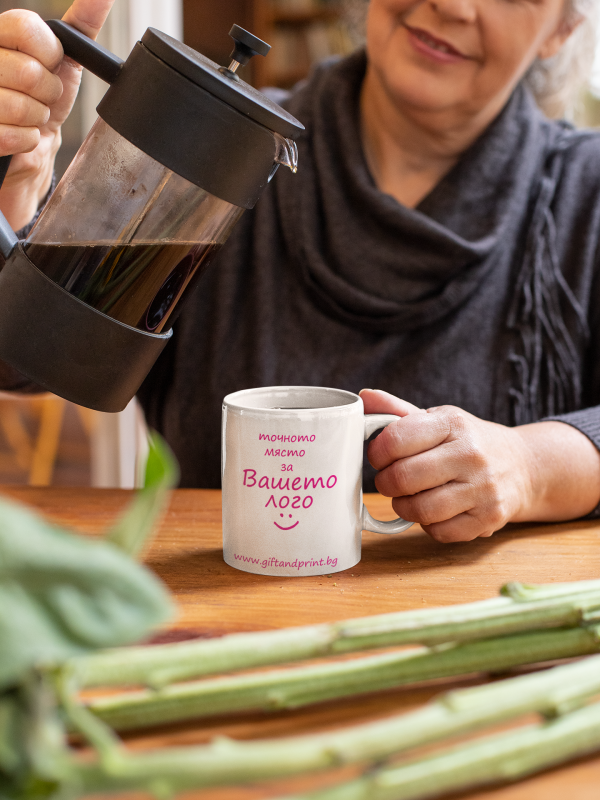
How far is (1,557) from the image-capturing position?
269mm

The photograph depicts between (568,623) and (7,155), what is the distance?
554 millimetres

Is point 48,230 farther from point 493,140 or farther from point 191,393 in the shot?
point 493,140

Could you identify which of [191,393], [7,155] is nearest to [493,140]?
[191,393]

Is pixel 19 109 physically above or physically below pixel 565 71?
below

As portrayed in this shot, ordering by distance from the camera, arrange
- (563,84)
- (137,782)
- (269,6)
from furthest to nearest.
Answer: (269,6), (563,84), (137,782)

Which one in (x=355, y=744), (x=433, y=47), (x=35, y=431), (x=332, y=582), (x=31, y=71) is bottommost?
(x=35, y=431)

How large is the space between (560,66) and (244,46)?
824mm

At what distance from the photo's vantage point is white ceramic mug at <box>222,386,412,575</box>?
1.80ft

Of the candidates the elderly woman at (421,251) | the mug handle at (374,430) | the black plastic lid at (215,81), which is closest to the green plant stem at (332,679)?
the mug handle at (374,430)

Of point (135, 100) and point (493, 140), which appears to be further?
point (493, 140)

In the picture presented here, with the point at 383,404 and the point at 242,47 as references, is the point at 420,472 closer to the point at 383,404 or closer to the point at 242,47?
the point at 383,404

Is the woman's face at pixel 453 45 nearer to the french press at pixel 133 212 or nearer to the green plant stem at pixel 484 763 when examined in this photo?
the french press at pixel 133 212

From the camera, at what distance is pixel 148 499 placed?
0.95 feet

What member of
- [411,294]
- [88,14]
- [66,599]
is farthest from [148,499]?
[411,294]
